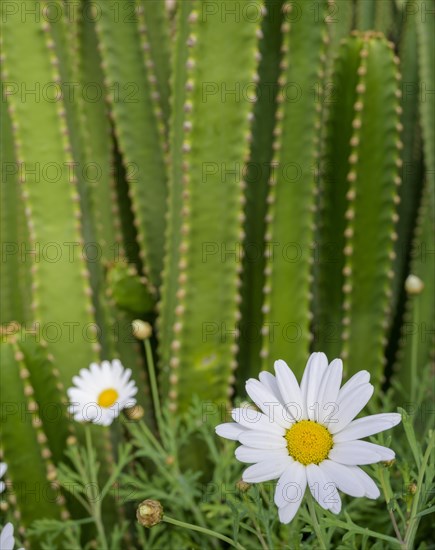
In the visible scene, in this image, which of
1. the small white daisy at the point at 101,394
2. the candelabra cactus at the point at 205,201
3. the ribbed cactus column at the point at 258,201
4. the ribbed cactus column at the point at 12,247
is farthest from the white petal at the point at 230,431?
the ribbed cactus column at the point at 12,247

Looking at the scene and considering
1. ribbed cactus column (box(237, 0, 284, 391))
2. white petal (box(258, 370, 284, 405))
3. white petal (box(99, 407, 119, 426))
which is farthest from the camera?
ribbed cactus column (box(237, 0, 284, 391))

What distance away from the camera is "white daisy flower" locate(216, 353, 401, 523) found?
19.7 inches

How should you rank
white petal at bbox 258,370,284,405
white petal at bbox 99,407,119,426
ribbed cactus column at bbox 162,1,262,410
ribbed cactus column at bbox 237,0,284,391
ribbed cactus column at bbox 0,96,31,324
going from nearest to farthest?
1. white petal at bbox 258,370,284,405
2. white petal at bbox 99,407,119,426
3. ribbed cactus column at bbox 162,1,262,410
4. ribbed cactus column at bbox 237,0,284,391
5. ribbed cactus column at bbox 0,96,31,324

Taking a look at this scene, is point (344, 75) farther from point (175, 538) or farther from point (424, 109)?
point (175, 538)

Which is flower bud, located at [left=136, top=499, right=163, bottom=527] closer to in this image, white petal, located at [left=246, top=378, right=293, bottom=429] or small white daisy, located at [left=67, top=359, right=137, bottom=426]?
white petal, located at [left=246, top=378, right=293, bottom=429]

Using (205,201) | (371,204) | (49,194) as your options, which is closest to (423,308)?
(371,204)

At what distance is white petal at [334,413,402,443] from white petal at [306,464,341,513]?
4cm

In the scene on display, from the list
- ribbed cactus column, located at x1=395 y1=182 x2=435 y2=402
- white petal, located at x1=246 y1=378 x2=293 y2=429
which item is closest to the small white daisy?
white petal, located at x1=246 y1=378 x2=293 y2=429

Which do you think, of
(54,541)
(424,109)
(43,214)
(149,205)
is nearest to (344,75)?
(424,109)

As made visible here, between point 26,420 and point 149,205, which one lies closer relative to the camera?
point 26,420

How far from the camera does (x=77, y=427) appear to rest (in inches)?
46.1

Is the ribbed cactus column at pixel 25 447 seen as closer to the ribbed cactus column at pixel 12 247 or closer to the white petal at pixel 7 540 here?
the ribbed cactus column at pixel 12 247

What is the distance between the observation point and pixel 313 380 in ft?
1.87

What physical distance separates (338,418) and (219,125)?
69 cm
